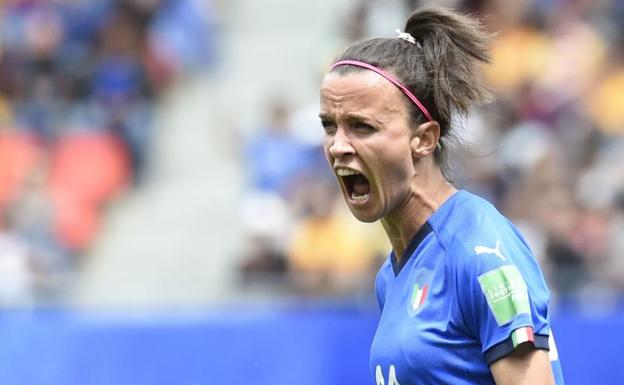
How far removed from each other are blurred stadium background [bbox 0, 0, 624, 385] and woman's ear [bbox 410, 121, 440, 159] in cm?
314

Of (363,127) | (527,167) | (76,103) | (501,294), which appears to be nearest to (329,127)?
(363,127)

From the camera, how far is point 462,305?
121 inches

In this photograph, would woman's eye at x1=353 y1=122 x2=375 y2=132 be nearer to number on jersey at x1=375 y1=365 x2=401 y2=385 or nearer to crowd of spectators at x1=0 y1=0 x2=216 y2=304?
number on jersey at x1=375 y1=365 x2=401 y2=385

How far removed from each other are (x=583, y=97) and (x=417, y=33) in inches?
258

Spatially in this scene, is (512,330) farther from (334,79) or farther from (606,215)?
(606,215)

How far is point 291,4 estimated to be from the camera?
1210 centimetres

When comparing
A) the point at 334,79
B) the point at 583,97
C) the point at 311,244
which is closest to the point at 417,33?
the point at 334,79

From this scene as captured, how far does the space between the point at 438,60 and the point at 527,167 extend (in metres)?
5.74

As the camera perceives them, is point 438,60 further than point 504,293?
Yes

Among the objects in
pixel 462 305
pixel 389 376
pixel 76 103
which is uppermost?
pixel 76 103

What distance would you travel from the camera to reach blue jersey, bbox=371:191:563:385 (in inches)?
118

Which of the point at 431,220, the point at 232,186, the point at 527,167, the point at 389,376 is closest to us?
the point at 389,376

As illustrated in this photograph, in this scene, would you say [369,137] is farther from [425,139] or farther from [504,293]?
[504,293]

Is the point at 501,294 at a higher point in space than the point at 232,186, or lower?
lower
